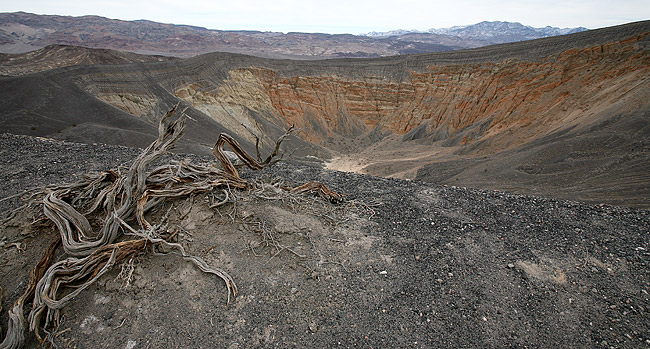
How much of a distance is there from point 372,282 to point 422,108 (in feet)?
81.1

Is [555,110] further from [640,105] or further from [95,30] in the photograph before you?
[95,30]

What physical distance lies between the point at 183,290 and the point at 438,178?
12.6 metres

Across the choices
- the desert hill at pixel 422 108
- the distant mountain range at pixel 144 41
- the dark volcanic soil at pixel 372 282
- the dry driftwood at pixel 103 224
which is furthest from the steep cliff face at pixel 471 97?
the distant mountain range at pixel 144 41

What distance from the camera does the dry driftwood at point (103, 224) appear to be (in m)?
3.27

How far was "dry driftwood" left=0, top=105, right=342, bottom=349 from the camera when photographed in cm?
327

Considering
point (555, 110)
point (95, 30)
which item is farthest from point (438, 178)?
point (95, 30)

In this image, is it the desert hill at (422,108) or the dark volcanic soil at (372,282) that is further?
the desert hill at (422,108)

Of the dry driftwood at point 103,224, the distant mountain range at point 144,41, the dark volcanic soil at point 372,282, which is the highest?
the distant mountain range at point 144,41

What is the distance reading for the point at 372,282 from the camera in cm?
411

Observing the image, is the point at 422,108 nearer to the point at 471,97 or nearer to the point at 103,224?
the point at 471,97

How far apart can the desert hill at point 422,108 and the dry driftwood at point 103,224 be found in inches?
337

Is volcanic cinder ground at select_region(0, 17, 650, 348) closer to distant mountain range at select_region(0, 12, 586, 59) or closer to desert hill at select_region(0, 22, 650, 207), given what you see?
desert hill at select_region(0, 22, 650, 207)

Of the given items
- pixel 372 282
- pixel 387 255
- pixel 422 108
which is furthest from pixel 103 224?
pixel 422 108

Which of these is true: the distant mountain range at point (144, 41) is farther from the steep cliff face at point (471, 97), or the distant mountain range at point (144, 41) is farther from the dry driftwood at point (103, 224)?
the dry driftwood at point (103, 224)
